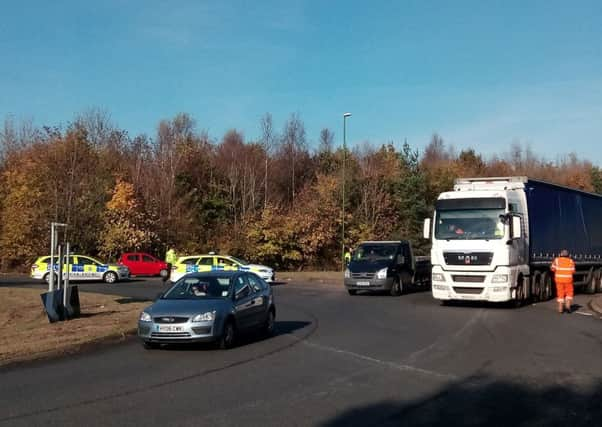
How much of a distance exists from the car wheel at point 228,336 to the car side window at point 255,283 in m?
1.63

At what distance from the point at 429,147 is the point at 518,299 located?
75.0 meters

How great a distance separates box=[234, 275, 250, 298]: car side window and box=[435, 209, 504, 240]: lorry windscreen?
29.8 feet

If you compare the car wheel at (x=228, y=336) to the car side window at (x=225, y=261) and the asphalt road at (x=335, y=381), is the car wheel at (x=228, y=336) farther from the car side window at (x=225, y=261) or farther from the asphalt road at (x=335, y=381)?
the car side window at (x=225, y=261)

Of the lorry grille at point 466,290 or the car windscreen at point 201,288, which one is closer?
the car windscreen at point 201,288

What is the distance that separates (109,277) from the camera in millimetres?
38281

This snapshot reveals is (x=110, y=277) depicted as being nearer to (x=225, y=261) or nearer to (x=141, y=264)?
(x=141, y=264)

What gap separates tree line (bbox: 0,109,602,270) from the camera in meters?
49.6

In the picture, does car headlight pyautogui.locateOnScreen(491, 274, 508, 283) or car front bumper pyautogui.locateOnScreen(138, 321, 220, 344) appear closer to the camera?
car front bumper pyautogui.locateOnScreen(138, 321, 220, 344)

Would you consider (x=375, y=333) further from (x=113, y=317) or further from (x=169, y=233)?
(x=169, y=233)

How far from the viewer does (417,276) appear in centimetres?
3006

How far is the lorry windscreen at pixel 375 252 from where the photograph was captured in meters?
28.0

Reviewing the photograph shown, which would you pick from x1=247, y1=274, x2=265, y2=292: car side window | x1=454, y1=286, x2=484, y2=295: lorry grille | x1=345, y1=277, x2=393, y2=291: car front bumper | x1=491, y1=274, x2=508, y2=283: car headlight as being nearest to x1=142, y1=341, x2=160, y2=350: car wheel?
x1=247, y1=274, x2=265, y2=292: car side window

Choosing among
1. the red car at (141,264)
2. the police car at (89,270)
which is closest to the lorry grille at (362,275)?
the police car at (89,270)

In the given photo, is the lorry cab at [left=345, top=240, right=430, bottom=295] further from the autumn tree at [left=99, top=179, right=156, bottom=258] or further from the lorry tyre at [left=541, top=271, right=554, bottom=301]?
the autumn tree at [left=99, top=179, right=156, bottom=258]
